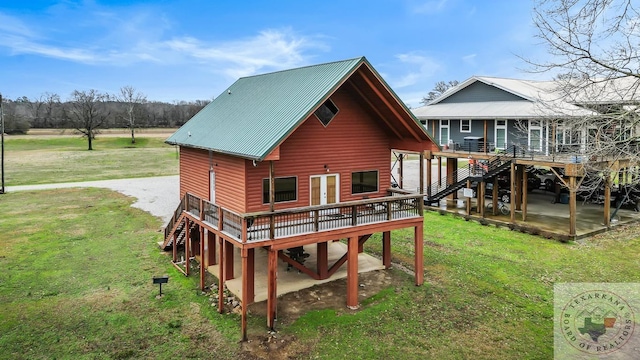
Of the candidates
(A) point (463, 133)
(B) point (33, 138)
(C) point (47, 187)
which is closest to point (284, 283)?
(A) point (463, 133)

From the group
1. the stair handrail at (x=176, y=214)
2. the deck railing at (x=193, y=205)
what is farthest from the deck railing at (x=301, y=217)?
the stair handrail at (x=176, y=214)

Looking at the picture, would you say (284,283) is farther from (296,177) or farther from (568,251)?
(568,251)

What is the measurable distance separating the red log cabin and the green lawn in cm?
104

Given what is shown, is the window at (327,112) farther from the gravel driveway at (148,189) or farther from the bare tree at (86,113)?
the bare tree at (86,113)

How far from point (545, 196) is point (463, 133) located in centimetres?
883

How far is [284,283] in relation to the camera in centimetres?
1614

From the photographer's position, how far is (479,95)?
3008 centimetres

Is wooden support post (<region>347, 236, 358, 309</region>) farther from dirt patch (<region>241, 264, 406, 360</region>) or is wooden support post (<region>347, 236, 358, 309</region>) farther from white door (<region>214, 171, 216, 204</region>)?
white door (<region>214, 171, 216, 204</region>)

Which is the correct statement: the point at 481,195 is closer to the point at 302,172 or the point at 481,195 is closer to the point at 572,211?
the point at 572,211

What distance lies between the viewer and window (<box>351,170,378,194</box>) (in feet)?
54.6

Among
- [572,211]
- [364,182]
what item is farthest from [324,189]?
[572,211]

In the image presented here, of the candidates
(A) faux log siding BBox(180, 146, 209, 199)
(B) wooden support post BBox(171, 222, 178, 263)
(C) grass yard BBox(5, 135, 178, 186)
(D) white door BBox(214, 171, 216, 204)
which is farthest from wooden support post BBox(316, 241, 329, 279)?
(C) grass yard BBox(5, 135, 178, 186)

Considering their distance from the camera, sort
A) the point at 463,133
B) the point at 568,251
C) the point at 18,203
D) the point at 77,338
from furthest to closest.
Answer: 1. the point at 18,203
2. the point at 463,133
3. the point at 568,251
4. the point at 77,338

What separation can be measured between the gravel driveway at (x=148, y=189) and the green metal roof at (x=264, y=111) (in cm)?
1024
